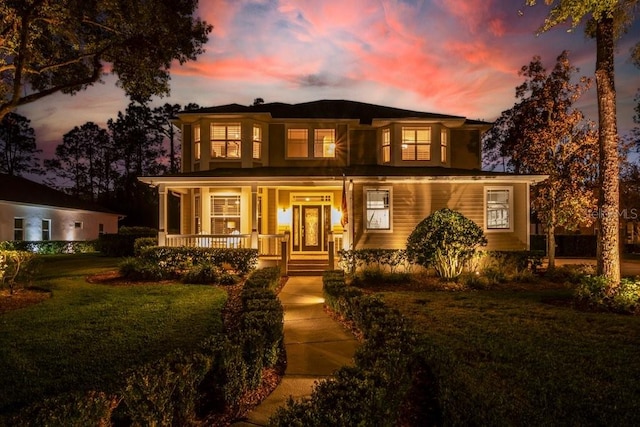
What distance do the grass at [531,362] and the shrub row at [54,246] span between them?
24166 millimetres

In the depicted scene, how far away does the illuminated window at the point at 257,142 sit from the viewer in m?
17.0

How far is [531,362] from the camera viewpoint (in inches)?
211

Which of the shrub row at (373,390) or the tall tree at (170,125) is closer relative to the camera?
the shrub row at (373,390)

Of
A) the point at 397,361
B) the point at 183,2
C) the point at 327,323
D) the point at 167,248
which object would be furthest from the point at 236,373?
the point at 183,2

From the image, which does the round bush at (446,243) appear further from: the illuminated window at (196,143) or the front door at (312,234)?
the illuminated window at (196,143)

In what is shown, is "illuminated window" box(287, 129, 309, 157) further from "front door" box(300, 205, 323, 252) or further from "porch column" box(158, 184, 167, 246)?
"porch column" box(158, 184, 167, 246)

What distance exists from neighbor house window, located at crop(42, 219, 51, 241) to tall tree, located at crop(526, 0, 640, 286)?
29.2 meters

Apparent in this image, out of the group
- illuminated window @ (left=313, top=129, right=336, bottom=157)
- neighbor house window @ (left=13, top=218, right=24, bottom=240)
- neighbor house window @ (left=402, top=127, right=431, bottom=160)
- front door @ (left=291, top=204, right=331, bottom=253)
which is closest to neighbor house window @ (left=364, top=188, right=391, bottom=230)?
front door @ (left=291, top=204, right=331, bottom=253)

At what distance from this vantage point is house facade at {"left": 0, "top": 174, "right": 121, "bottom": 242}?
23750 millimetres

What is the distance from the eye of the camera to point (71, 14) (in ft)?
36.7

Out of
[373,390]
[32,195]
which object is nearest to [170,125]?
[32,195]

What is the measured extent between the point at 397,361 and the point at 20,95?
12.4 m

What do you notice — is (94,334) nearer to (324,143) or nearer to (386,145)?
(324,143)

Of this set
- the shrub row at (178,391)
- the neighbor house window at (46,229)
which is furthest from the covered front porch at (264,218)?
the neighbor house window at (46,229)
